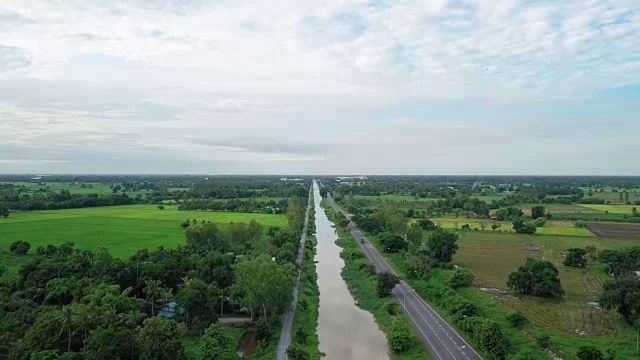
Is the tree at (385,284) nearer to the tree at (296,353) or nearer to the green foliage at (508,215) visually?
the tree at (296,353)

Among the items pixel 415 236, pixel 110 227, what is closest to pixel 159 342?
pixel 415 236

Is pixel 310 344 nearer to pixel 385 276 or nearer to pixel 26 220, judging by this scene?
pixel 385 276

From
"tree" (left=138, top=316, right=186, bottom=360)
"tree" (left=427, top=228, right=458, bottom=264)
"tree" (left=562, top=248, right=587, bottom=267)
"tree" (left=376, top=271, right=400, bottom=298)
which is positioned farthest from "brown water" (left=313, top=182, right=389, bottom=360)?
"tree" (left=562, top=248, right=587, bottom=267)

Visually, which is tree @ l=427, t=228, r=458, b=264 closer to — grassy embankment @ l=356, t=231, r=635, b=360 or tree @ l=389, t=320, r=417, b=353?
grassy embankment @ l=356, t=231, r=635, b=360

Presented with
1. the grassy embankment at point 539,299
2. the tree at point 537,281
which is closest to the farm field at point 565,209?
the grassy embankment at point 539,299

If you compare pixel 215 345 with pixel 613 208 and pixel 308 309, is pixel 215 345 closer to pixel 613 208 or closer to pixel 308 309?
pixel 308 309

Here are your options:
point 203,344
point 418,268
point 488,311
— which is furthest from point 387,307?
point 203,344
